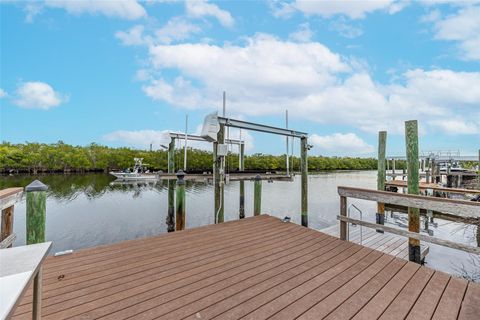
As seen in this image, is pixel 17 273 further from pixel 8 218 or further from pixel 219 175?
pixel 219 175

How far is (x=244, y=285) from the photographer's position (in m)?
2.22

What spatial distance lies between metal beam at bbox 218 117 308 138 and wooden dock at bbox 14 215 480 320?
2.96 meters

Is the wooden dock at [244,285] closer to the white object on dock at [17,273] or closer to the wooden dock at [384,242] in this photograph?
the white object on dock at [17,273]

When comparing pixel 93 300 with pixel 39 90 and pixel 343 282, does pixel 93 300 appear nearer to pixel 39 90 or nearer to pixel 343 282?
pixel 343 282

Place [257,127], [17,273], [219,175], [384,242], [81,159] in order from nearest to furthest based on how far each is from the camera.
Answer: [17,273] < [384,242] < [219,175] < [257,127] < [81,159]

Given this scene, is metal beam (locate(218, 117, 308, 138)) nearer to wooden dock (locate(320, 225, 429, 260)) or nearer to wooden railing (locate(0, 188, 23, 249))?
wooden dock (locate(320, 225, 429, 260))

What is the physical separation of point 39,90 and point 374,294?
50.1 ft

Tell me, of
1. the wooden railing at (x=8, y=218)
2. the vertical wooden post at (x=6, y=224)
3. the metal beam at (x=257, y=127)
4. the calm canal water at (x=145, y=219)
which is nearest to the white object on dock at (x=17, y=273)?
the wooden railing at (x=8, y=218)

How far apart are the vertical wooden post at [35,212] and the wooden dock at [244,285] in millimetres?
486

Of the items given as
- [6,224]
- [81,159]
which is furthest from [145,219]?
[81,159]

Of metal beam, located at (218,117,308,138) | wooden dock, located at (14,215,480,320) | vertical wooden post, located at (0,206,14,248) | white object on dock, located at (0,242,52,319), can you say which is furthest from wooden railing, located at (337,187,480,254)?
vertical wooden post, located at (0,206,14,248)

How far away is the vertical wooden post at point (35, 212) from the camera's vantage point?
2.95m

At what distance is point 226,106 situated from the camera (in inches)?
234

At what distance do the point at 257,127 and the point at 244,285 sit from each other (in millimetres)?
4807
